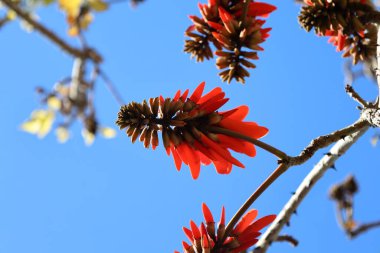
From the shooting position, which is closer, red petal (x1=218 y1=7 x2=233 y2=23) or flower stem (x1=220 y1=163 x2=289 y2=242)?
flower stem (x1=220 y1=163 x2=289 y2=242)

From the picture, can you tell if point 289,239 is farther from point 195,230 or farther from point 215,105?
point 215,105

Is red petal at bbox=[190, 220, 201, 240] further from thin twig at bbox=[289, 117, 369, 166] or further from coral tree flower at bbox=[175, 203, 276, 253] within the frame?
thin twig at bbox=[289, 117, 369, 166]

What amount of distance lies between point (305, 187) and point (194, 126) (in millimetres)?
294

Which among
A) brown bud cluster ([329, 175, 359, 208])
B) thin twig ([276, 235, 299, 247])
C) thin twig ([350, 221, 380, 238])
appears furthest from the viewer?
brown bud cluster ([329, 175, 359, 208])

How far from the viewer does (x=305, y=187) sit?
44.6 inches

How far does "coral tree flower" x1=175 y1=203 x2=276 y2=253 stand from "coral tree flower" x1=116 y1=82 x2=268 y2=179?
114 millimetres

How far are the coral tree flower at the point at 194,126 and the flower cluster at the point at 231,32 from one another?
10.4 inches

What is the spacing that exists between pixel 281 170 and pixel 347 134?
18 cm

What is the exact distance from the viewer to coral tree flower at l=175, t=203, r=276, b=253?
1.06 m

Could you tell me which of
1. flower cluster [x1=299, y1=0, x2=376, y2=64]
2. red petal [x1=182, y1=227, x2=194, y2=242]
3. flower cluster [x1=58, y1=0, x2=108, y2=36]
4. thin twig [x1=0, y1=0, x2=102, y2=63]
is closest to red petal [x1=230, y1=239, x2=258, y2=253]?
red petal [x1=182, y1=227, x2=194, y2=242]

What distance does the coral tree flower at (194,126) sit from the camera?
1.02 m

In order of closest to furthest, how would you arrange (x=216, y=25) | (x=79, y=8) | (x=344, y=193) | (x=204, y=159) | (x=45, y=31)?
(x=204, y=159)
(x=216, y=25)
(x=45, y=31)
(x=79, y=8)
(x=344, y=193)

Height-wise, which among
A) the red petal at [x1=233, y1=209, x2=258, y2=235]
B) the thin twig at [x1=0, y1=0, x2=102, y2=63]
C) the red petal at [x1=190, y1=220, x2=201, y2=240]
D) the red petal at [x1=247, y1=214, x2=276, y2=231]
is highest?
the thin twig at [x1=0, y1=0, x2=102, y2=63]

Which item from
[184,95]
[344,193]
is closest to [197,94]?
[184,95]
